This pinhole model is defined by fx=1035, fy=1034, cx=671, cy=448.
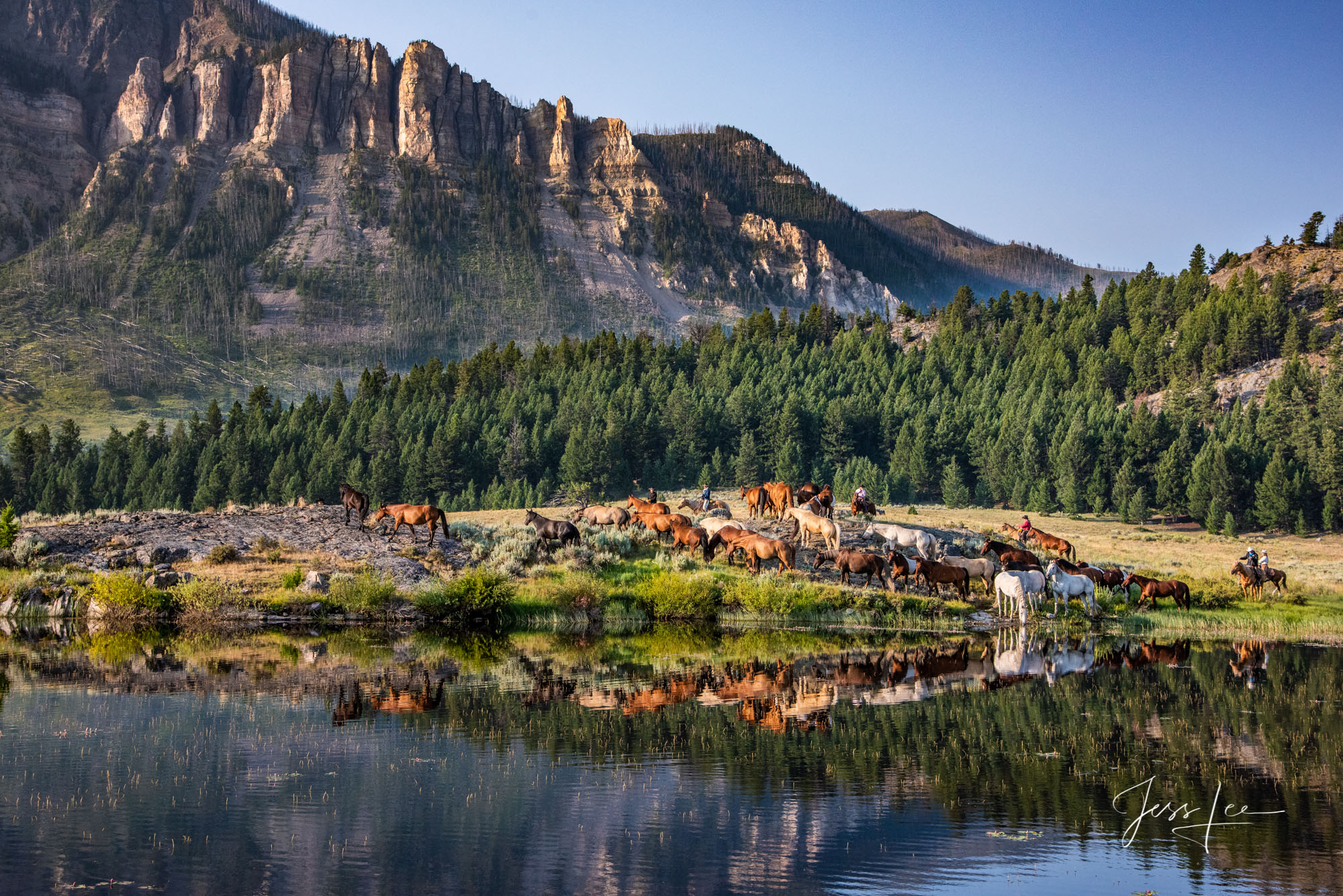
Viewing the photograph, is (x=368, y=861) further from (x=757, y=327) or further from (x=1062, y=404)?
(x=757, y=327)

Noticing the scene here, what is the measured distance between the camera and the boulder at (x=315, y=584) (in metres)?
39.8

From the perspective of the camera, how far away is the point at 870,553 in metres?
43.6

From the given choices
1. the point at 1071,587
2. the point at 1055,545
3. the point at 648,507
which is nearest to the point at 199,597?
the point at 648,507

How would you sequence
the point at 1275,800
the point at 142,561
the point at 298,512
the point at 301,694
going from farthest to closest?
the point at 298,512 → the point at 142,561 → the point at 301,694 → the point at 1275,800

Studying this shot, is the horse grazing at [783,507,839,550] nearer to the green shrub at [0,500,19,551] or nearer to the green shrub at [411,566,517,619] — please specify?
the green shrub at [411,566,517,619]

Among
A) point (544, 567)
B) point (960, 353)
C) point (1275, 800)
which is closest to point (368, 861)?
point (1275, 800)

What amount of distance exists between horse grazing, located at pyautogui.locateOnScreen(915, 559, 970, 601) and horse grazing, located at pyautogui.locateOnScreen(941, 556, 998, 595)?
718 millimetres

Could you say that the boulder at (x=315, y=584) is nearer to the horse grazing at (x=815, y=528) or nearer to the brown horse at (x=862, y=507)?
the horse grazing at (x=815, y=528)

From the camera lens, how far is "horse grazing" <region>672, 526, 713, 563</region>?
43.8 metres

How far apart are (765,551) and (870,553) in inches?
184

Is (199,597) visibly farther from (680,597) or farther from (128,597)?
(680,597)

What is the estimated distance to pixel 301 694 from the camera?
2386cm

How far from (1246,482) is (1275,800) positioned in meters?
→ 87.6

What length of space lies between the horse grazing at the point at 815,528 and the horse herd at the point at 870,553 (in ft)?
0.13
